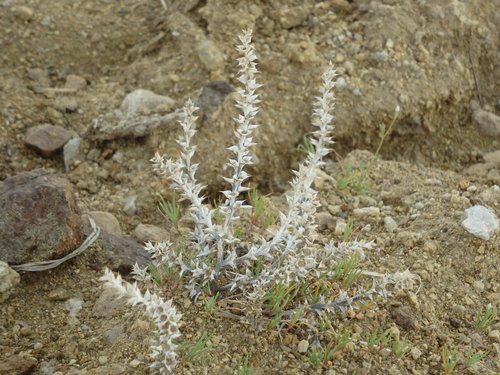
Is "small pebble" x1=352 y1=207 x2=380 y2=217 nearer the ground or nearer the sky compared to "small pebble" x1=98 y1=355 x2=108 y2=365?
nearer the sky

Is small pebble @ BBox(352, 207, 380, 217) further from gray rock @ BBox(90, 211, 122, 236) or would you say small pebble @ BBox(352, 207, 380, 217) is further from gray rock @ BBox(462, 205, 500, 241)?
gray rock @ BBox(90, 211, 122, 236)

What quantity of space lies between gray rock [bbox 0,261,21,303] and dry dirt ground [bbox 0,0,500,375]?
2.1 inches

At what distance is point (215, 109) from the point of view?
4.02 meters

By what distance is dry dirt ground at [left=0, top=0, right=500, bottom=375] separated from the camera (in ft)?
8.20

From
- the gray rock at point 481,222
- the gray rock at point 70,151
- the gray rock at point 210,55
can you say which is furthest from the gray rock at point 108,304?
the gray rock at point 210,55

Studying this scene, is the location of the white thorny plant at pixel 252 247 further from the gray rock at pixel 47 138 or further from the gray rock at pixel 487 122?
the gray rock at pixel 487 122

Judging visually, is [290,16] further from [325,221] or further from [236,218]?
[236,218]

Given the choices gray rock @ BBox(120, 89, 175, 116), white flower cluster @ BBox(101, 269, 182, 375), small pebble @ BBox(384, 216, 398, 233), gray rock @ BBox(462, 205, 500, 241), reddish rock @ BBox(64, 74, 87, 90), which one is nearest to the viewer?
white flower cluster @ BBox(101, 269, 182, 375)

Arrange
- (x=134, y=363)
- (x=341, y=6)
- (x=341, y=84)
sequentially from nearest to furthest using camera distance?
(x=134, y=363) < (x=341, y=84) < (x=341, y=6)

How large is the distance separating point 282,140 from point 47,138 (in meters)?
1.68

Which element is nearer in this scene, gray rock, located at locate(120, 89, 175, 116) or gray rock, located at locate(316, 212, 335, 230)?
gray rock, located at locate(316, 212, 335, 230)

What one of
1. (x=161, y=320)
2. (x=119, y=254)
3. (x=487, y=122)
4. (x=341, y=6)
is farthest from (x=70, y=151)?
(x=487, y=122)

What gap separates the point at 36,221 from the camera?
2.77 metres

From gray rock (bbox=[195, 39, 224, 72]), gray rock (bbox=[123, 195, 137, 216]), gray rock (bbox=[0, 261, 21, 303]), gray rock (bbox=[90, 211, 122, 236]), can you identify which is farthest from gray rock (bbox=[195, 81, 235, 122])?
gray rock (bbox=[0, 261, 21, 303])
